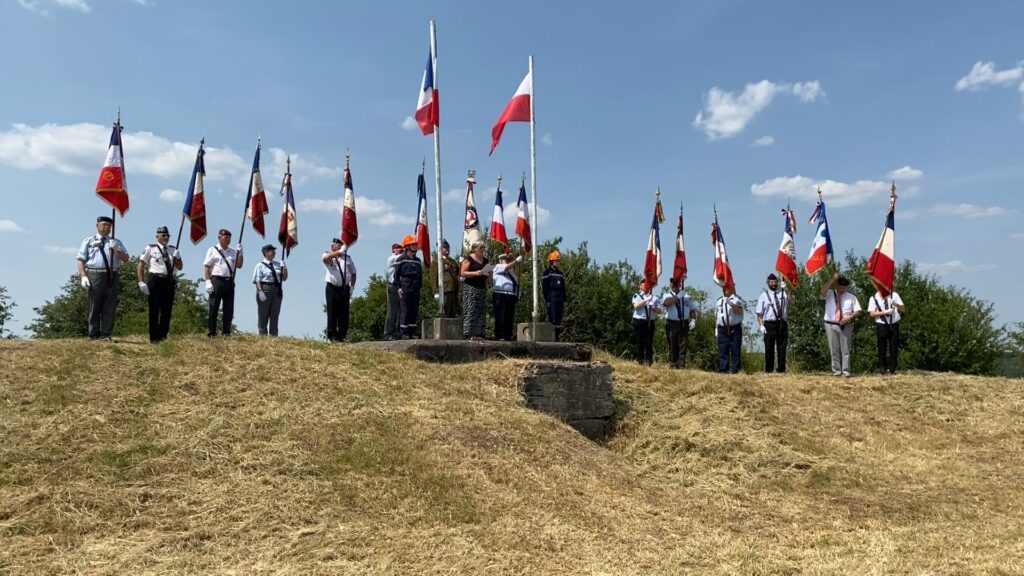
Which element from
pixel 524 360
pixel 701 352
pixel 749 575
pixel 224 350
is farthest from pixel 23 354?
pixel 701 352

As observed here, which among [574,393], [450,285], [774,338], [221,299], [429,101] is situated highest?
[429,101]

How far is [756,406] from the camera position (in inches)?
431

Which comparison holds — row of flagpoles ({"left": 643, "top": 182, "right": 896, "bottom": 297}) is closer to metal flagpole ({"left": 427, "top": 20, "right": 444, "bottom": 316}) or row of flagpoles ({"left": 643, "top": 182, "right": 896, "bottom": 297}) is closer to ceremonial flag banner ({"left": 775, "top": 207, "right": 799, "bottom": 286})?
ceremonial flag banner ({"left": 775, "top": 207, "right": 799, "bottom": 286})

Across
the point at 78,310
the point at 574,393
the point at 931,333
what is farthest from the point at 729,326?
the point at 78,310

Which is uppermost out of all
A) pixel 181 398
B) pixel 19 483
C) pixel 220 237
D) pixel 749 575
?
pixel 220 237

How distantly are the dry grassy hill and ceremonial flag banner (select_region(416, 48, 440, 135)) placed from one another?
14.4ft

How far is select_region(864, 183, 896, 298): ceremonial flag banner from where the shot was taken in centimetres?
1441

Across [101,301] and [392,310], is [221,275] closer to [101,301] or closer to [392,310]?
[101,301]

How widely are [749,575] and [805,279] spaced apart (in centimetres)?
2935

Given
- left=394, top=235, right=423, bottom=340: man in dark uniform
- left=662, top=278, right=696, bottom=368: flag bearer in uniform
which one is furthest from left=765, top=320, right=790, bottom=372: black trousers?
left=394, top=235, right=423, bottom=340: man in dark uniform

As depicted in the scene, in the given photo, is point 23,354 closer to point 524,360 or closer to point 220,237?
point 220,237

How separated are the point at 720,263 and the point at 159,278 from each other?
11057 mm

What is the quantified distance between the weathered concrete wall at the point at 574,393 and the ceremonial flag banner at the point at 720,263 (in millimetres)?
6348

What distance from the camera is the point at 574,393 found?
1025 cm
